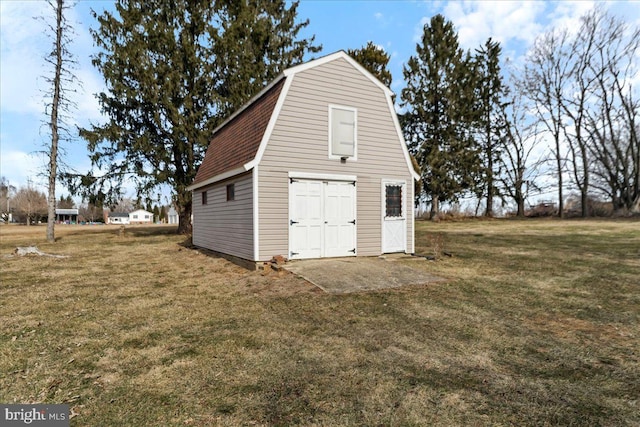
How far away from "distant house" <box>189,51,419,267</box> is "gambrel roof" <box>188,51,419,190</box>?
0.12 ft

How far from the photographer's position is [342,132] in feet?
33.2

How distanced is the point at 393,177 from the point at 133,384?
368 inches

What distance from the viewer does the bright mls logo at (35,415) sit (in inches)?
106

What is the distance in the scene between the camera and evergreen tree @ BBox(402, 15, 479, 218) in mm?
29922

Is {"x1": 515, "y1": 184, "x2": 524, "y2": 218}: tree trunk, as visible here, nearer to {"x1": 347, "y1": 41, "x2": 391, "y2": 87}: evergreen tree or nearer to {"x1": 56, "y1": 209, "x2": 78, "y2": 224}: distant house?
{"x1": 347, "y1": 41, "x2": 391, "y2": 87}: evergreen tree

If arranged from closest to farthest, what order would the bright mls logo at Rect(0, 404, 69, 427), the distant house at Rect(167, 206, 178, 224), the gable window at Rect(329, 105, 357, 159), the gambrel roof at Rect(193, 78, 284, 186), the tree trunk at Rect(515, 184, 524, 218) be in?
the bright mls logo at Rect(0, 404, 69, 427), the gambrel roof at Rect(193, 78, 284, 186), the gable window at Rect(329, 105, 357, 159), the tree trunk at Rect(515, 184, 524, 218), the distant house at Rect(167, 206, 178, 224)

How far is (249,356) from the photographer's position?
3850mm

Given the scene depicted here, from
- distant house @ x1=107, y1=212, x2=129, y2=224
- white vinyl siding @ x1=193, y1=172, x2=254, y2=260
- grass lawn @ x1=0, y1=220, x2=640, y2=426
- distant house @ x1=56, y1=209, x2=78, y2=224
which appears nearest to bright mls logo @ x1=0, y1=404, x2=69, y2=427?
grass lawn @ x1=0, y1=220, x2=640, y2=426

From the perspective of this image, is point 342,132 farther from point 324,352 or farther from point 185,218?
point 185,218

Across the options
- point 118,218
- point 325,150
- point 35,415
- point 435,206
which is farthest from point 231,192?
point 118,218

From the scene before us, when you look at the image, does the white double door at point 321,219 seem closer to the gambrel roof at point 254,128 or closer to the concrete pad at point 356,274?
the concrete pad at point 356,274

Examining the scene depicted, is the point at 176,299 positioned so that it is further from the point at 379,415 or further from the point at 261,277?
the point at 379,415

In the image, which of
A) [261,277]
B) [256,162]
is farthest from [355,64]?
[261,277]

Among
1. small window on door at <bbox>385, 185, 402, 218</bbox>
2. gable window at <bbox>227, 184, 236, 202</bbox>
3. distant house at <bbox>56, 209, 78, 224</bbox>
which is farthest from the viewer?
distant house at <bbox>56, 209, 78, 224</bbox>
